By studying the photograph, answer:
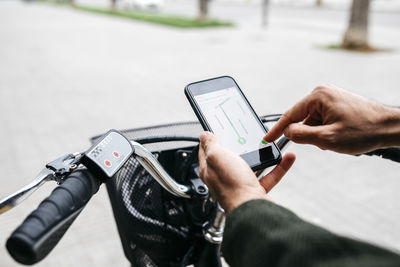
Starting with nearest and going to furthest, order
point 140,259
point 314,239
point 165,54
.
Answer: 1. point 314,239
2. point 140,259
3. point 165,54

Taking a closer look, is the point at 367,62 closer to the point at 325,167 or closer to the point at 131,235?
the point at 325,167

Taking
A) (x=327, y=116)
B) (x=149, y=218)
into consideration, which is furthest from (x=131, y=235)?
(x=327, y=116)

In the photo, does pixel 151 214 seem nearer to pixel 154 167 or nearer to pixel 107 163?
pixel 154 167

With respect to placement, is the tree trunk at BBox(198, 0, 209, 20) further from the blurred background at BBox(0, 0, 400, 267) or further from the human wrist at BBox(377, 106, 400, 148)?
the human wrist at BBox(377, 106, 400, 148)

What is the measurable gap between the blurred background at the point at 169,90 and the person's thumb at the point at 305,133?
1074mm

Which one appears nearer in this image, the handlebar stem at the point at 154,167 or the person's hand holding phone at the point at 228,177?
the person's hand holding phone at the point at 228,177

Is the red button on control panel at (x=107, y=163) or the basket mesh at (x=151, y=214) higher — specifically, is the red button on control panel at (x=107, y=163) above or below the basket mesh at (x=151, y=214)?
above

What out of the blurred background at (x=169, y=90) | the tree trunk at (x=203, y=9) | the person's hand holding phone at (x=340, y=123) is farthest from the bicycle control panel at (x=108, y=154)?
the tree trunk at (x=203, y=9)

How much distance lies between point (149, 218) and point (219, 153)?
0.49 metres

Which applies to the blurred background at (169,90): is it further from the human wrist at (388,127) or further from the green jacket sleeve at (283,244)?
the human wrist at (388,127)

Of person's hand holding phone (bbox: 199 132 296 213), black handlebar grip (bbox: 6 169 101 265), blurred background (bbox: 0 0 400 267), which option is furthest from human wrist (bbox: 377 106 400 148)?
blurred background (bbox: 0 0 400 267)

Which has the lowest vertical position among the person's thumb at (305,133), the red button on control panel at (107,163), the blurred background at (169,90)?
the blurred background at (169,90)

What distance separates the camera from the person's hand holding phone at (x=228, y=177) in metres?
0.87

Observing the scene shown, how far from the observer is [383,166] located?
3875 mm
